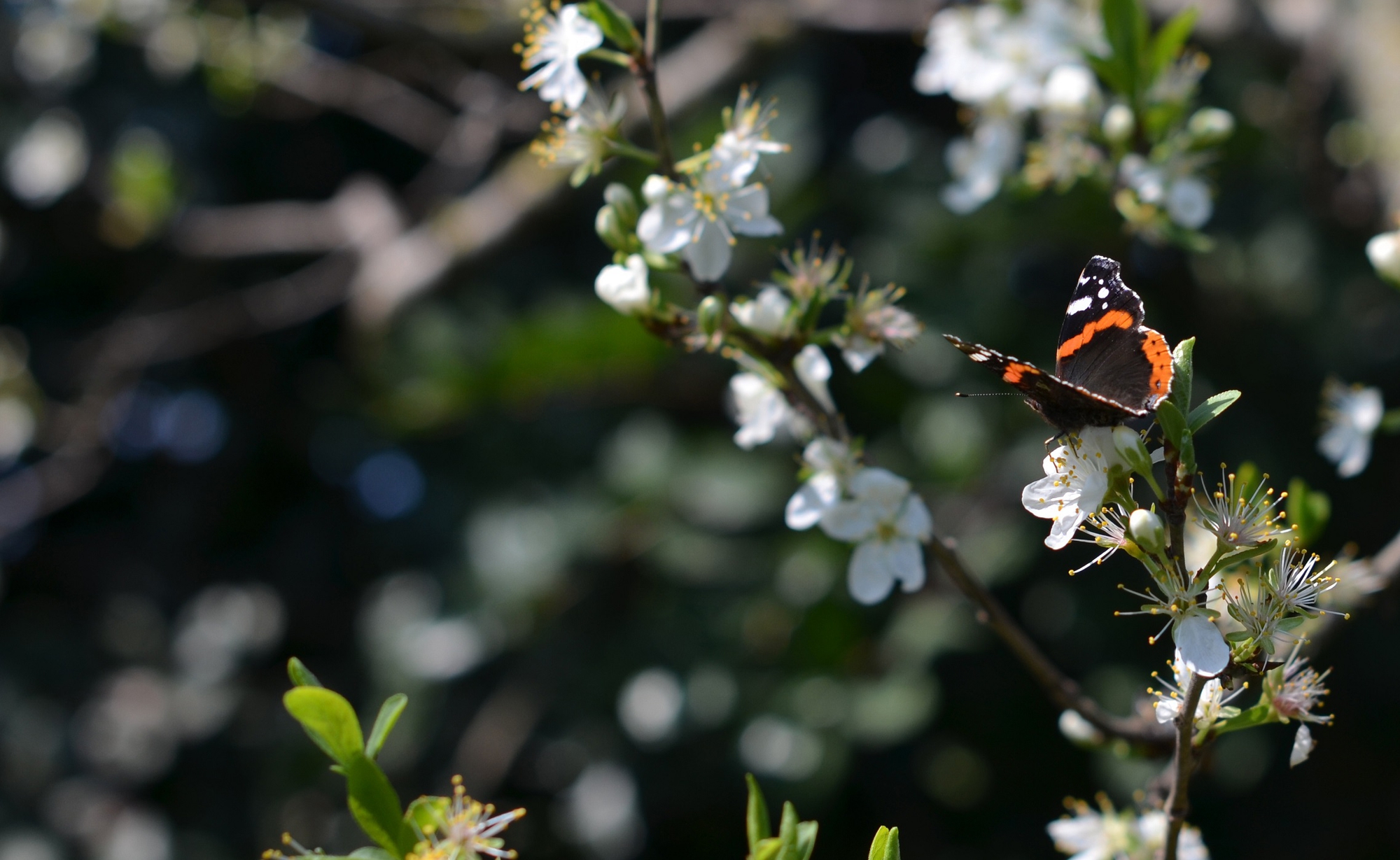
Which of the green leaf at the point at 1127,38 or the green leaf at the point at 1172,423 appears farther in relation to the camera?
the green leaf at the point at 1127,38

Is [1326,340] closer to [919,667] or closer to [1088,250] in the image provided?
[1088,250]

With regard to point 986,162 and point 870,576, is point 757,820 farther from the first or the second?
point 986,162

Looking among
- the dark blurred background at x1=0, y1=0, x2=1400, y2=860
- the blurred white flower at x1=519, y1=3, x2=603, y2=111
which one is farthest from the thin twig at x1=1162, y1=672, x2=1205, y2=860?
the dark blurred background at x1=0, y1=0, x2=1400, y2=860

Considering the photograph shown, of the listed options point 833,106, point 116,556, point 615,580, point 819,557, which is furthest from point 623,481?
point 116,556

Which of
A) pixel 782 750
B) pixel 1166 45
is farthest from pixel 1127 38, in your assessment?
pixel 782 750

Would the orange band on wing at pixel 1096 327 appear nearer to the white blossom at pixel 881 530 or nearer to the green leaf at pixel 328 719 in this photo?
the white blossom at pixel 881 530

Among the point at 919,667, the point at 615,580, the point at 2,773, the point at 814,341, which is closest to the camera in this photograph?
the point at 814,341

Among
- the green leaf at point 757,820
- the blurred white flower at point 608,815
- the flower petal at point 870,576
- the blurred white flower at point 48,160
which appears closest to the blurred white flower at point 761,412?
the flower petal at point 870,576
